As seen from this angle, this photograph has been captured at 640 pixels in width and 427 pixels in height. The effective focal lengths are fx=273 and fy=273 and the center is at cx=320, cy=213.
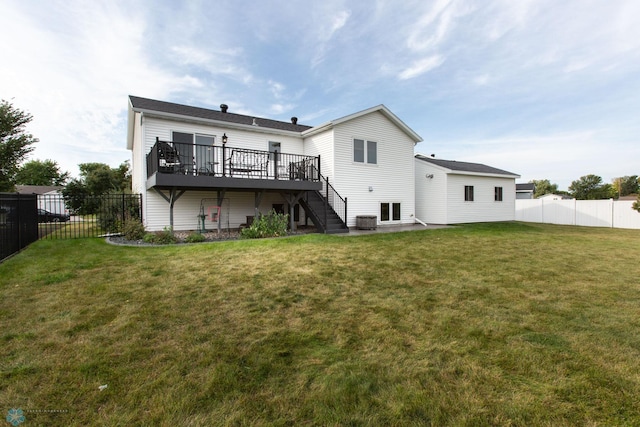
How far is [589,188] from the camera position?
5306 centimetres

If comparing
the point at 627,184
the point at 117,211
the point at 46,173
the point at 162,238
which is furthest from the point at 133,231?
the point at 627,184

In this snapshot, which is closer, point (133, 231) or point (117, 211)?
point (133, 231)

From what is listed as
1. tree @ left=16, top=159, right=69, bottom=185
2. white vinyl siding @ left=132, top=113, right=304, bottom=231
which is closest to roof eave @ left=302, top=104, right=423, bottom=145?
white vinyl siding @ left=132, top=113, right=304, bottom=231

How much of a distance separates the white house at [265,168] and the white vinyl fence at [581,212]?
1226 cm

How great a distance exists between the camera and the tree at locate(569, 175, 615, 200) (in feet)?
159

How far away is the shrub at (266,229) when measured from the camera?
978cm

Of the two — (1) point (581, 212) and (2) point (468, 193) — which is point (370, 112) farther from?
(1) point (581, 212)

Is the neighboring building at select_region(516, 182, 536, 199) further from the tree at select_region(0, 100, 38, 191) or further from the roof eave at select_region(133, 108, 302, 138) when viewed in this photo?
the tree at select_region(0, 100, 38, 191)

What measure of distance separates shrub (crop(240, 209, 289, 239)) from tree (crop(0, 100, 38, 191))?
18.9m

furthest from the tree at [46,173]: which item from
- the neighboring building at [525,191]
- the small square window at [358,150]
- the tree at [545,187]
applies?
the tree at [545,187]

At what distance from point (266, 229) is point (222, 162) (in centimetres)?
329

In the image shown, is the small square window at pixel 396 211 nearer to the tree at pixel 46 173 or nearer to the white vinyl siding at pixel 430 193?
the white vinyl siding at pixel 430 193

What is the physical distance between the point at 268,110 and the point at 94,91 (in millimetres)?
9549


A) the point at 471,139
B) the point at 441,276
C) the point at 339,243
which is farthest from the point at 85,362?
the point at 471,139
